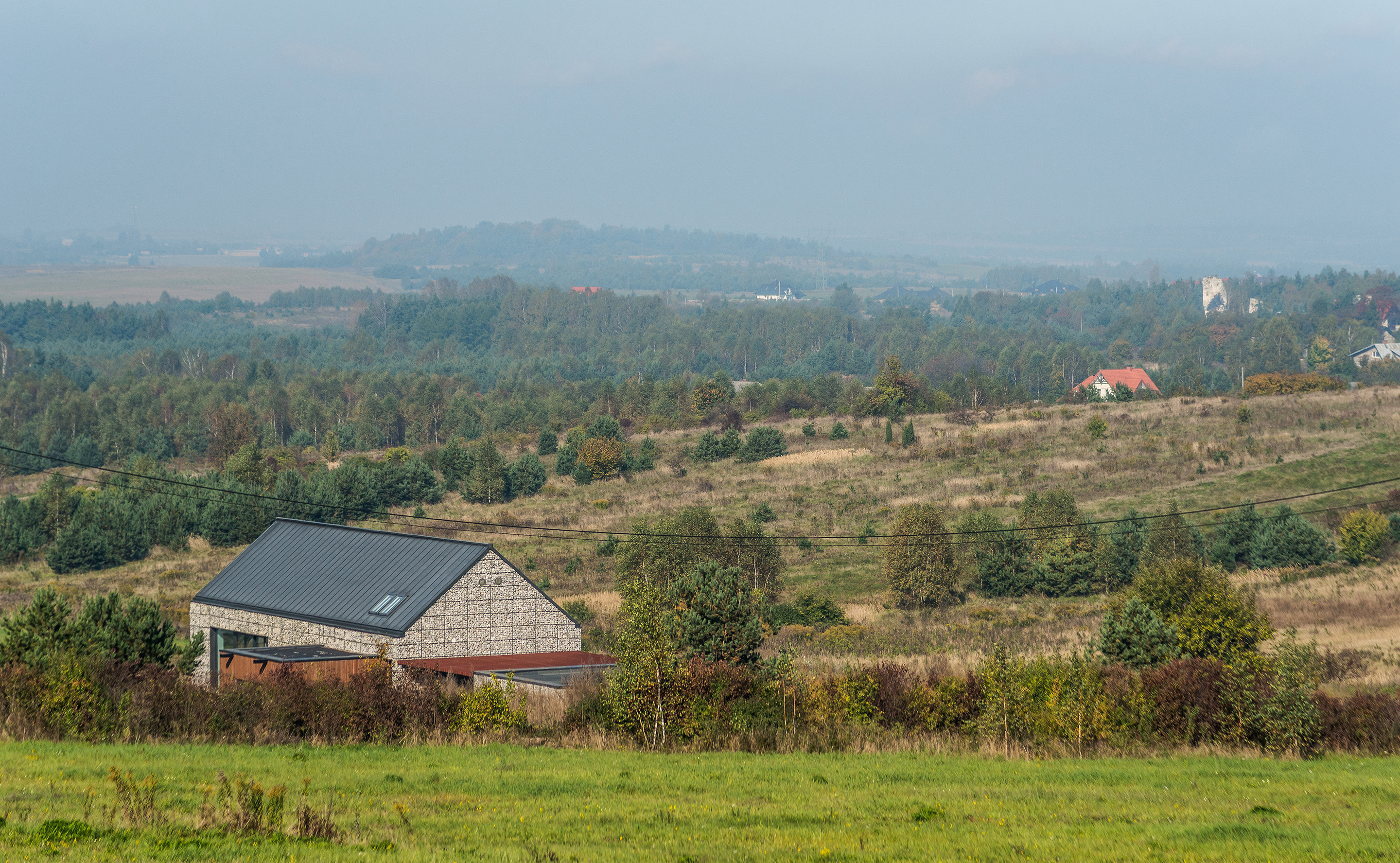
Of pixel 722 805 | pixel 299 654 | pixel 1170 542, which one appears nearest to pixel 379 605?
pixel 299 654

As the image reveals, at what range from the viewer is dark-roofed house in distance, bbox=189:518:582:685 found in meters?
35.6

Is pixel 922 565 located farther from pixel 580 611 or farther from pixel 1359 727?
pixel 1359 727

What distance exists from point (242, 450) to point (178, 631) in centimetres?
4102

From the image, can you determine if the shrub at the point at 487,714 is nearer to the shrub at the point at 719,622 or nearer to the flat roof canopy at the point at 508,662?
the shrub at the point at 719,622

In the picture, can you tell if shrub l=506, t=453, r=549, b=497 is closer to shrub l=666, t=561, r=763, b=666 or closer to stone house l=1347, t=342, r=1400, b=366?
shrub l=666, t=561, r=763, b=666

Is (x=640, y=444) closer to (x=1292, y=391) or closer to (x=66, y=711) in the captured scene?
(x=1292, y=391)

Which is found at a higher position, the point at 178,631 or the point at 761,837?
the point at 761,837

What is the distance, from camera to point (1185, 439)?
80.4m

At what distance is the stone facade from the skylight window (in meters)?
0.83

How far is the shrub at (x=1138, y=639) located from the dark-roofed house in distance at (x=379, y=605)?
16213mm

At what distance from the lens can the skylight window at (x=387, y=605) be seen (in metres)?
36.0

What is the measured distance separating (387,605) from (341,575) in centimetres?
356

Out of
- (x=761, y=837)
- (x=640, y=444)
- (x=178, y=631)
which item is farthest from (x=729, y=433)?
(x=761, y=837)

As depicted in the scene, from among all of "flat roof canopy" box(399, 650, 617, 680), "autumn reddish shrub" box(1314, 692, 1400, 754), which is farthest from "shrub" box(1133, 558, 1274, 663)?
"flat roof canopy" box(399, 650, 617, 680)
